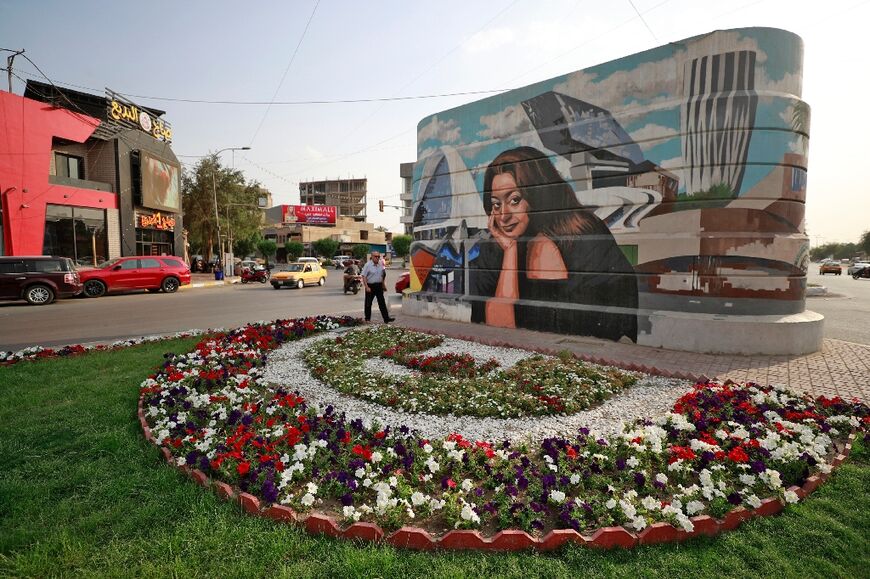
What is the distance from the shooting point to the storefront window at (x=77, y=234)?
23.8 m

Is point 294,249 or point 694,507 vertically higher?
point 294,249

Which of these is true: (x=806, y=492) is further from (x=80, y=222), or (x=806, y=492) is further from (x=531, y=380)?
(x=80, y=222)

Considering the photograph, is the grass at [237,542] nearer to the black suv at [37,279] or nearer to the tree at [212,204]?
the black suv at [37,279]

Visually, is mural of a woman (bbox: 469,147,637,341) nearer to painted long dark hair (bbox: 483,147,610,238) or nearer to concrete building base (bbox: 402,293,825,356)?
painted long dark hair (bbox: 483,147,610,238)

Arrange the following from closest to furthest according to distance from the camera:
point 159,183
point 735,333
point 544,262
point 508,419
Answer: point 508,419 < point 735,333 < point 544,262 < point 159,183

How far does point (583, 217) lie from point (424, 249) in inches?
188

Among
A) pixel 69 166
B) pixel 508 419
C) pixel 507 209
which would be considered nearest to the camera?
pixel 508 419

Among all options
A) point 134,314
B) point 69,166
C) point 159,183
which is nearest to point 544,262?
point 134,314

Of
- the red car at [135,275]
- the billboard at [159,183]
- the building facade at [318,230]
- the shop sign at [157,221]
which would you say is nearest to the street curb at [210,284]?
the red car at [135,275]

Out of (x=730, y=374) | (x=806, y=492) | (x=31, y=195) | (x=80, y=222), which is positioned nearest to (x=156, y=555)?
(x=806, y=492)

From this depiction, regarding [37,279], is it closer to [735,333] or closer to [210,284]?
[210,284]

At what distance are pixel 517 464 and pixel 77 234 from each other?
30051 mm

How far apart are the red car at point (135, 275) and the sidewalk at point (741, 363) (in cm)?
1836

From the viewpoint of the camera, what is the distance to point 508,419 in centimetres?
504
